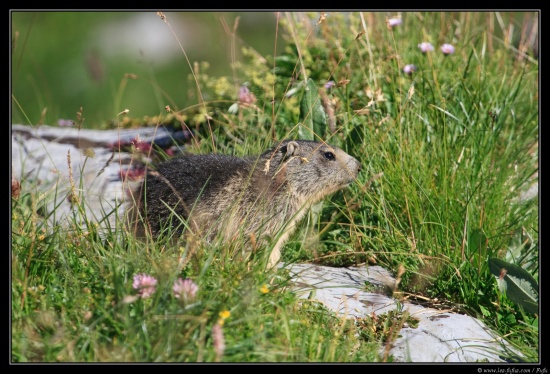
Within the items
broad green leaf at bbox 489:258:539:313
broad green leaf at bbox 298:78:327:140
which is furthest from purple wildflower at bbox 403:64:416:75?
broad green leaf at bbox 489:258:539:313

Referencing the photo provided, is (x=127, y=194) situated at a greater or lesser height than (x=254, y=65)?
lesser

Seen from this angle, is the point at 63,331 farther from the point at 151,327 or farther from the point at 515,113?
the point at 515,113

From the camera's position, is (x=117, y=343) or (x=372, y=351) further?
(x=372, y=351)

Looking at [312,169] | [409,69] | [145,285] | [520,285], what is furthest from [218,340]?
[409,69]

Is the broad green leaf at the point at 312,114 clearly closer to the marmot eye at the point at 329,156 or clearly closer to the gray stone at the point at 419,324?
the marmot eye at the point at 329,156

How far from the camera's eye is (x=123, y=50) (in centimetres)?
1408

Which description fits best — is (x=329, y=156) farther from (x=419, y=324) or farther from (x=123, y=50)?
(x=123, y=50)

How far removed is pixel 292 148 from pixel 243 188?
3.03 ft

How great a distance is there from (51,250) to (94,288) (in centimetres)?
51

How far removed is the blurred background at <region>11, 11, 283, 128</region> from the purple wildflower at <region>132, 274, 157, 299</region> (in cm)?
813

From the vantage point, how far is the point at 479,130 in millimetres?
6789

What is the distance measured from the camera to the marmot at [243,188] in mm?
5719

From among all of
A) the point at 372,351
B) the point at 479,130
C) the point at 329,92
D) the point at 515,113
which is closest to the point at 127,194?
the point at 329,92

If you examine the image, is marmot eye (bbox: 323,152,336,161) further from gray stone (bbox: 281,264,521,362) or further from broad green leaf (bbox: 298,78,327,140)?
gray stone (bbox: 281,264,521,362)
